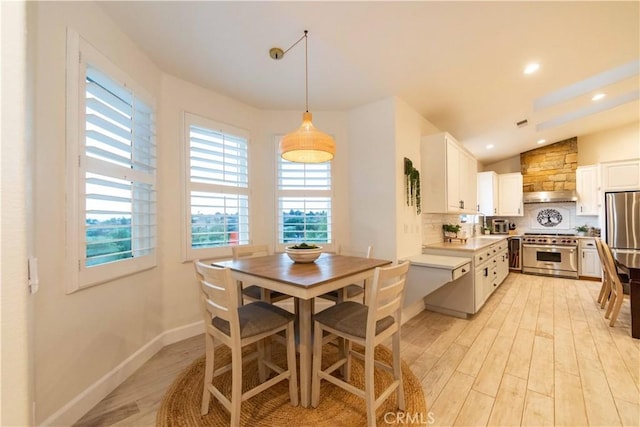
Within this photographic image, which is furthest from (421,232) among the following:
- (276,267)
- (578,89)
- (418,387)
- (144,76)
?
(144,76)

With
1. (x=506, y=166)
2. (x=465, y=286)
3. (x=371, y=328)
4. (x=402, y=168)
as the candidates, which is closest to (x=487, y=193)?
(x=506, y=166)

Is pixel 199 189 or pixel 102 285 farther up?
pixel 199 189

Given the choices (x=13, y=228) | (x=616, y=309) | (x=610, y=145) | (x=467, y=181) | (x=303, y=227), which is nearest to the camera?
(x=13, y=228)

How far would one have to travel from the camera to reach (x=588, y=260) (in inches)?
198

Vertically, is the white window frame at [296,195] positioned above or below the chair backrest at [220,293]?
above

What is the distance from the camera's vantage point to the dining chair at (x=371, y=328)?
1473mm

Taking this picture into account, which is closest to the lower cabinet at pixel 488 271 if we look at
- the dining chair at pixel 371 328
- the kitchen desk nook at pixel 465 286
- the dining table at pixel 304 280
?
the kitchen desk nook at pixel 465 286

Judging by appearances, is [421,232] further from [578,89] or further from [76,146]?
[76,146]

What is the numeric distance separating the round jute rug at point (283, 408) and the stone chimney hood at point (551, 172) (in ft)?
19.2

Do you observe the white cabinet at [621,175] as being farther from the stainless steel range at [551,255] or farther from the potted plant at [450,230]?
the potted plant at [450,230]

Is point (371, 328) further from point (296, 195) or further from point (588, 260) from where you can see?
point (588, 260)

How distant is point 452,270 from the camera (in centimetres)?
Answer: 275

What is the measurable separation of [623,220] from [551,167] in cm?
186

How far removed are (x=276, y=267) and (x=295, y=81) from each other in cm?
197
